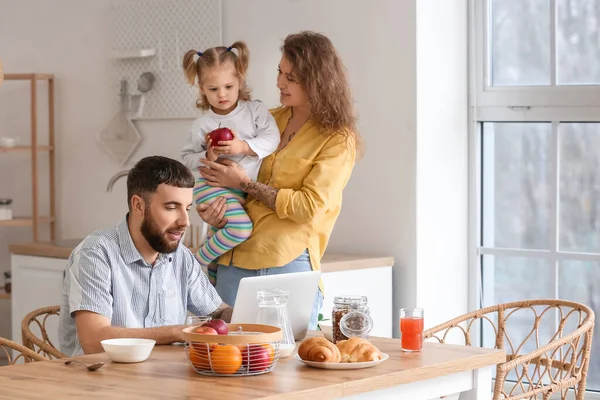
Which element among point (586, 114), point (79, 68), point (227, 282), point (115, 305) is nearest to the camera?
point (115, 305)

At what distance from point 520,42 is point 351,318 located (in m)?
1.91

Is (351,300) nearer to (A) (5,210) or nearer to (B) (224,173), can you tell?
(B) (224,173)

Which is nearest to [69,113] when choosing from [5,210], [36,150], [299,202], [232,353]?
[36,150]

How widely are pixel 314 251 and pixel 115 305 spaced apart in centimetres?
71

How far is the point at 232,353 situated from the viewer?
2.00 metres

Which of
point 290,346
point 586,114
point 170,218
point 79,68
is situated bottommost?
point 290,346

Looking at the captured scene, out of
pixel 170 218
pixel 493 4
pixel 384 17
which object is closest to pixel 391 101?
pixel 384 17

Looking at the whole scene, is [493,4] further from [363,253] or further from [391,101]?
[363,253]

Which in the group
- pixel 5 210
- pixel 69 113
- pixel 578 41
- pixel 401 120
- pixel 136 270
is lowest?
pixel 136 270

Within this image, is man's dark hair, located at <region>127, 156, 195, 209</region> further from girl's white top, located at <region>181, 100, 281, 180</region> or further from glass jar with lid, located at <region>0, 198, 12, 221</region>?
glass jar with lid, located at <region>0, 198, 12, 221</region>

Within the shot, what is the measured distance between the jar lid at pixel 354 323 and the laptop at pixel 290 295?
0.42ft

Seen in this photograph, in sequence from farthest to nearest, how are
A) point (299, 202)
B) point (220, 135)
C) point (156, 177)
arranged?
point (220, 135) < point (299, 202) < point (156, 177)

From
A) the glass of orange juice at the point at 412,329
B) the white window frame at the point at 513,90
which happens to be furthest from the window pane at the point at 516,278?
the glass of orange juice at the point at 412,329

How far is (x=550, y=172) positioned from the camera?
382 centimetres
